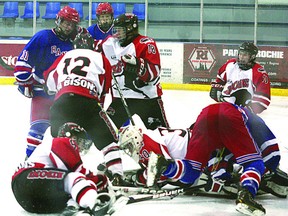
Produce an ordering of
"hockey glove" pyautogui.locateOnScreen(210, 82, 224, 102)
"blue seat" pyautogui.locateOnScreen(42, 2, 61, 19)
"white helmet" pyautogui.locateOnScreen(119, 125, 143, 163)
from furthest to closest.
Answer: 1. "blue seat" pyautogui.locateOnScreen(42, 2, 61, 19)
2. "hockey glove" pyautogui.locateOnScreen(210, 82, 224, 102)
3. "white helmet" pyautogui.locateOnScreen(119, 125, 143, 163)

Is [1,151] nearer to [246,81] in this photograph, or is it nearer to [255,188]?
[246,81]

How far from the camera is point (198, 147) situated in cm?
290

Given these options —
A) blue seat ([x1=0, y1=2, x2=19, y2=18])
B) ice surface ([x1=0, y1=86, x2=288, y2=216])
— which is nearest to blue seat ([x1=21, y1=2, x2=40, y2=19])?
blue seat ([x1=0, y1=2, x2=19, y2=18])

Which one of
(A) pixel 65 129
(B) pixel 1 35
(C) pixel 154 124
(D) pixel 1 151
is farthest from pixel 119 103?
(B) pixel 1 35

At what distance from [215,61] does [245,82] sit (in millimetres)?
3355

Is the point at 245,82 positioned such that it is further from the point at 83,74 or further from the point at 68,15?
the point at 83,74

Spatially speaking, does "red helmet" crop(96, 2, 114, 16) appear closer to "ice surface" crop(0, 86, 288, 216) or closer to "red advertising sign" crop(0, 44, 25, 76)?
"ice surface" crop(0, 86, 288, 216)

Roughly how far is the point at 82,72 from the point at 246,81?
1.35 metres

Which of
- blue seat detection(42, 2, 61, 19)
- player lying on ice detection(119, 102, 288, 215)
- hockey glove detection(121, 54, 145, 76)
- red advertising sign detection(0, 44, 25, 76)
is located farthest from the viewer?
red advertising sign detection(0, 44, 25, 76)

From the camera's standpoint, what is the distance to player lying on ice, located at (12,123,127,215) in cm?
246

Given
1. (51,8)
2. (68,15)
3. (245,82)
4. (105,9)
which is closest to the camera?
(68,15)

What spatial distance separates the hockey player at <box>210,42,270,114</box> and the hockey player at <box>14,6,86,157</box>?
1019 mm

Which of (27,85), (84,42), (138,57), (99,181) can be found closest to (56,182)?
(99,181)

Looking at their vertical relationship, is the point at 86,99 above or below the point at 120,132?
above
